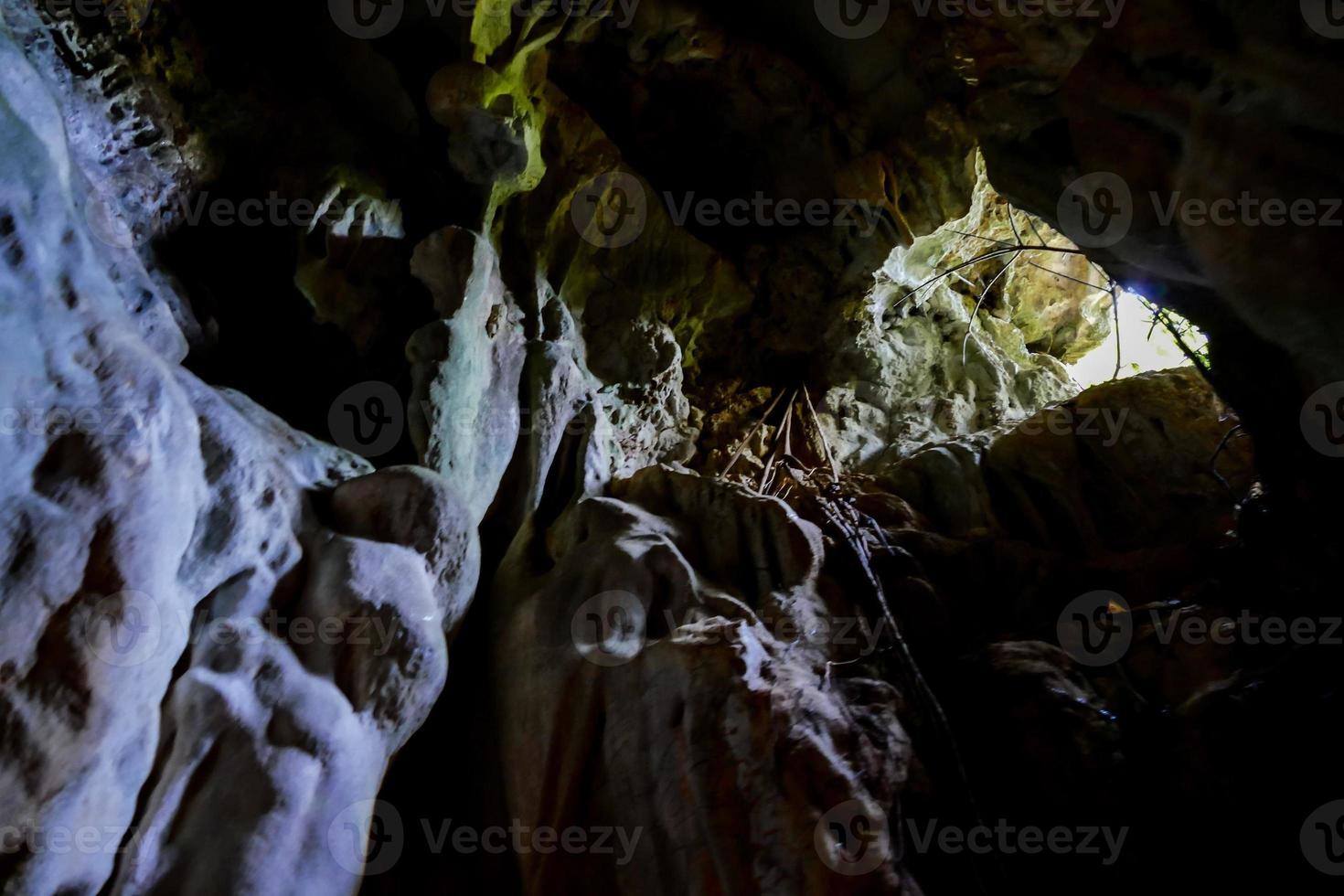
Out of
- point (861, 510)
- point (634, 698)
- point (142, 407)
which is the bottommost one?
point (634, 698)

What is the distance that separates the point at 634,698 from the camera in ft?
14.3

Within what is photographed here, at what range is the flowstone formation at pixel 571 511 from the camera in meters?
3.03

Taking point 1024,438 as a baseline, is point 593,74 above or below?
above

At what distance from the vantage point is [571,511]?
5516 millimetres

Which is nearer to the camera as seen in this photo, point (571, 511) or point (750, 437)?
point (571, 511)

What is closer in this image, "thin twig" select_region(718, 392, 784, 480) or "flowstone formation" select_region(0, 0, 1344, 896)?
"flowstone formation" select_region(0, 0, 1344, 896)

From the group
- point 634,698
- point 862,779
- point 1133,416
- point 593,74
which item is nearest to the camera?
point 862,779

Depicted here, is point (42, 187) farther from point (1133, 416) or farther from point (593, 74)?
point (1133, 416)

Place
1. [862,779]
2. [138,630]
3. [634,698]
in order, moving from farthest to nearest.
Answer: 1. [634,698]
2. [862,779]
3. [138,630]

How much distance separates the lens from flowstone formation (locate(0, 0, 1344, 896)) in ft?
9.94

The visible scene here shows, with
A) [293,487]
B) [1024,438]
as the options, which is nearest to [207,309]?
[293,487]

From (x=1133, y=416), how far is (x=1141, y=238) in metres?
3.56

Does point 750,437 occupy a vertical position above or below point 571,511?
above

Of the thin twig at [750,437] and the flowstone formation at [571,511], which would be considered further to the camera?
the thin twig at [750,437]
